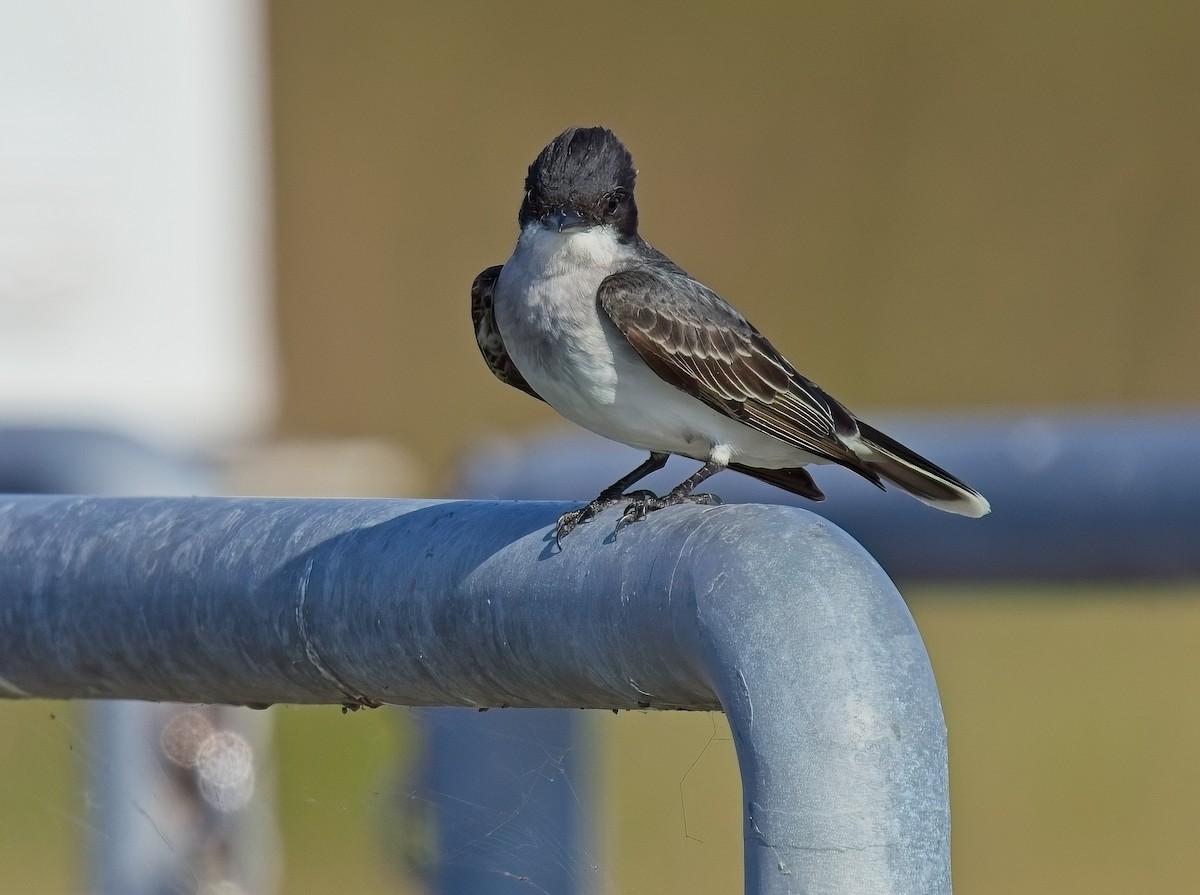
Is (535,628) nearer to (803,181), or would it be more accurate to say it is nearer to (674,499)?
(674,499)

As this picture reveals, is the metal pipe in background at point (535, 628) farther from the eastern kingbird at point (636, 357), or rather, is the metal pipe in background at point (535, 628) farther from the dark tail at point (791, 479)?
the dark tail at point (791, 479)

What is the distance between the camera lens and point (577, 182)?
12.0 feet

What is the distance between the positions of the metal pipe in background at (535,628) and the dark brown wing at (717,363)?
1.63 metres

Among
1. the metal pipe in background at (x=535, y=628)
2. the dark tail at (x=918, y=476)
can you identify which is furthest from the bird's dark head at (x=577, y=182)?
the metal pipe in background at (x=535, y=628)

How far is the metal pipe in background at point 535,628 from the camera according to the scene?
1329mm

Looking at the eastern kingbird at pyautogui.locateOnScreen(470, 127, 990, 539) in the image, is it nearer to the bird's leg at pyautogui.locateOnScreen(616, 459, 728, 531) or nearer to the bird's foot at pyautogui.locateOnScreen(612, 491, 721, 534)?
the bird's leg at pyautogui.locateOnScreen(616, 459, 728, 531)

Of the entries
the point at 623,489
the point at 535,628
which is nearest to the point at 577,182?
the point at 623,489

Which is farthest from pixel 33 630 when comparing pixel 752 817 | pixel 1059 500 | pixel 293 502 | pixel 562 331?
pixel 1059 500

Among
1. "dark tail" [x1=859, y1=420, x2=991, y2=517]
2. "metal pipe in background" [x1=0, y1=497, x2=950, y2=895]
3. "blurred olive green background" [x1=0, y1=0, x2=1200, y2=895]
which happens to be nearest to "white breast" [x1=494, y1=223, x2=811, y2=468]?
"dark tail" [x1=859, y1=420, x2=991, y2=517]

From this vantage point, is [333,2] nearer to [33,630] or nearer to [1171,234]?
[1171,234]

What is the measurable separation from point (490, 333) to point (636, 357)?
431 mm

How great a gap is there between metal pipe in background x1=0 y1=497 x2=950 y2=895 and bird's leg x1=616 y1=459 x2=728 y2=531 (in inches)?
3.0

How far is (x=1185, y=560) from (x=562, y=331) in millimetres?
1192

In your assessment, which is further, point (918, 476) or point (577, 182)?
point (577, 182)
